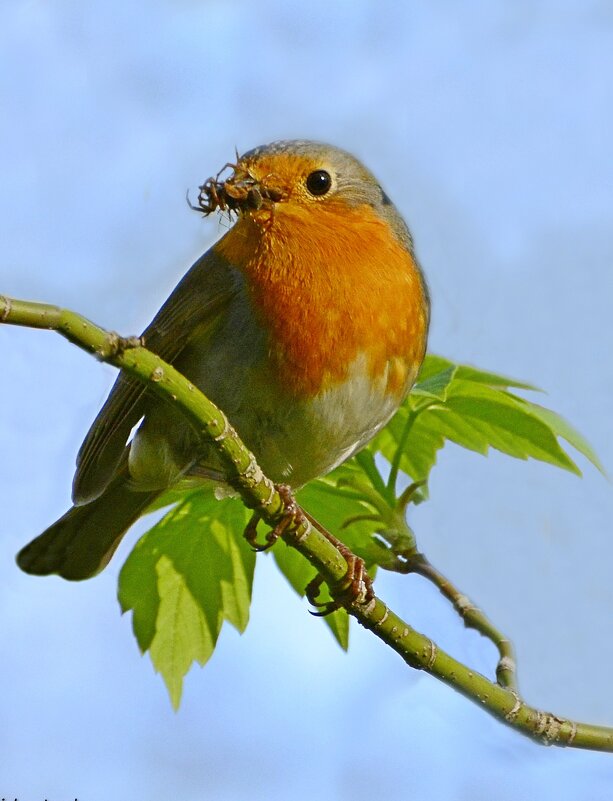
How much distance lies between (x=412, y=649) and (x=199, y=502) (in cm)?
83

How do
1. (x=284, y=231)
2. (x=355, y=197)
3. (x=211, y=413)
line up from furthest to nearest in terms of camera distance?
1. (x=355, y=197)
2. (x=284, y=231)
3. (x=211, y=413)

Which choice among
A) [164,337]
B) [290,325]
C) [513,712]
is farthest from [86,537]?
[513,712]

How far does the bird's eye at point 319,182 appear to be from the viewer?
3.03 meters

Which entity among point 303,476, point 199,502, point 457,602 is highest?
point 303,476

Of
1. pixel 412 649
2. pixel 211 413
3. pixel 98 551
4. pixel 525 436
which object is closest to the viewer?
pixel 211 413

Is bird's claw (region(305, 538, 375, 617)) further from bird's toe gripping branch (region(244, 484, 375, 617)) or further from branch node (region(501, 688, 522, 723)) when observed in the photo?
branch node (region(501, 688, 522, 723))

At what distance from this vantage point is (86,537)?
3949 mm

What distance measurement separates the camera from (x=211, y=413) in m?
1.95

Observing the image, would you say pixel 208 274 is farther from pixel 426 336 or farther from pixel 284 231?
pixel 426 336

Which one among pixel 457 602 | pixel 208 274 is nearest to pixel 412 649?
pixel 457 602

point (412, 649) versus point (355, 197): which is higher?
point (355, 197)

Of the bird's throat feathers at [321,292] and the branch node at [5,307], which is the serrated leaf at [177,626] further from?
the branch node at [5,307]

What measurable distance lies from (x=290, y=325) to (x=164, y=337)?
23.5 inches

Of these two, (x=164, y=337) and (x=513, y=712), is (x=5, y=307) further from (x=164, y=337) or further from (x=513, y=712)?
(x=164, y=337)
